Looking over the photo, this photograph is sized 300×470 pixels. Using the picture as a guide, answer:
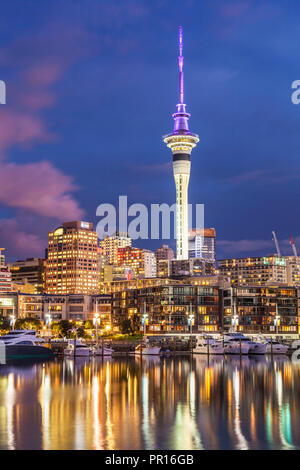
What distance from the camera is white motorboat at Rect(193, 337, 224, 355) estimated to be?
140m

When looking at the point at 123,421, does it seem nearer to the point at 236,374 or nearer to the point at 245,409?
the point at 245,409

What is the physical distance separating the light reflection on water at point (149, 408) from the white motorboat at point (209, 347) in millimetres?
35578

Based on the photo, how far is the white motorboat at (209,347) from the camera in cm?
14038

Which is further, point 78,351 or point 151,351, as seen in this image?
point 151,351

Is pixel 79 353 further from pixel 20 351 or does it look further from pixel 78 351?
pixel 20 351

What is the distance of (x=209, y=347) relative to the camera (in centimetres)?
14088

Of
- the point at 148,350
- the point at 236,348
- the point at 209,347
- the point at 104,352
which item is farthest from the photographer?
the point at 236,348

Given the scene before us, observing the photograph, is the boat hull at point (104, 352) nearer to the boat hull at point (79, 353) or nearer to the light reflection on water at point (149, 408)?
the boat hull at point (79, 353)

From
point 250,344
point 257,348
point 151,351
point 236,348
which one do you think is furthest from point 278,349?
point 151,351

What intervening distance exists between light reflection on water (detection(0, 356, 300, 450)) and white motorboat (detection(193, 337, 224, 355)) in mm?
35578

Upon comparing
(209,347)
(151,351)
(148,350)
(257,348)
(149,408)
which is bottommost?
(149,408)

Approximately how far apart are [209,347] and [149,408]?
83.3m

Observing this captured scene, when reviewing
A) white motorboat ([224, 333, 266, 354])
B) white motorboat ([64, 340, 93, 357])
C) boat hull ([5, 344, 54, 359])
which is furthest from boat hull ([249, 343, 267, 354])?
boat hull ([5, 344, 54, 359])
